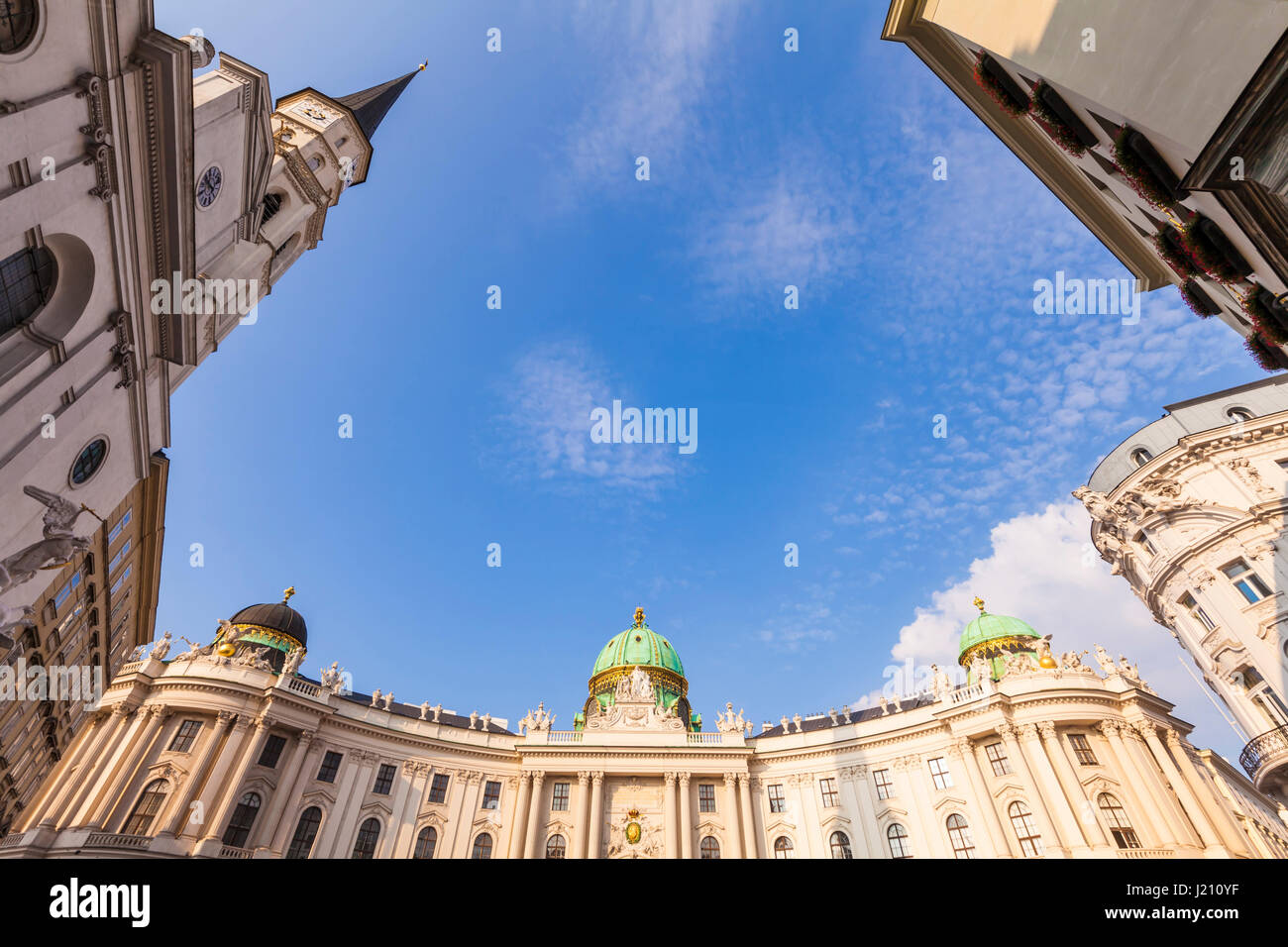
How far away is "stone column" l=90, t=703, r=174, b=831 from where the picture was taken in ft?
109

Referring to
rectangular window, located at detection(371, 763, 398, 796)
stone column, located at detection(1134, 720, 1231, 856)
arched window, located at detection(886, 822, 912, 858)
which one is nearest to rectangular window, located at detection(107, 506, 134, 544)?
rectangular window, located at detection(371, 763, 398, 796)

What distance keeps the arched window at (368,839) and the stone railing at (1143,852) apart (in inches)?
1687

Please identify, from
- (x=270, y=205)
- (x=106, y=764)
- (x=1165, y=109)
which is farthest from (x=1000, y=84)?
(x=106, y=764)

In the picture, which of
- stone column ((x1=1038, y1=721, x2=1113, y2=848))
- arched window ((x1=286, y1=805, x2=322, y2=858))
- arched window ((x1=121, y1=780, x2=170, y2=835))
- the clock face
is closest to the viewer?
the clock face

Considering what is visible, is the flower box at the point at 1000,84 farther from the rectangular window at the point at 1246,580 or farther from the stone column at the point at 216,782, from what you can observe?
the stone column at the point at 216,782

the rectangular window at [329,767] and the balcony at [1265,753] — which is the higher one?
the rectangular window at [329,767]

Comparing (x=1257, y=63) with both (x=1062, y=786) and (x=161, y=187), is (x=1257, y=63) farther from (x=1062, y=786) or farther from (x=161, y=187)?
(x=1062, y=786)

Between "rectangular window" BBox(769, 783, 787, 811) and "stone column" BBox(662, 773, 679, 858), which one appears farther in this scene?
"rectangular window" BBox(769, 783, 787, 811)

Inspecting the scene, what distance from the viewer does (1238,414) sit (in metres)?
37.2

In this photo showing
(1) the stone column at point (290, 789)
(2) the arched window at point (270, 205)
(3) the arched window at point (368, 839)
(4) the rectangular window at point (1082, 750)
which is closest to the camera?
(2) the arched window at point (270, 205)

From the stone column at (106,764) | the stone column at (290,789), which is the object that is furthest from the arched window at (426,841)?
the stone column at (106,764)

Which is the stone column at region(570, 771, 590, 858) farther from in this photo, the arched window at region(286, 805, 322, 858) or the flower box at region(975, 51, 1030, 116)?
the flower box at region(975, 51, 1030, 116)

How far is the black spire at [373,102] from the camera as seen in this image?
4230cm

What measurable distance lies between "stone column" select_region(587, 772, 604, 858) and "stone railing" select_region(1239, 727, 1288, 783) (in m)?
36.3
